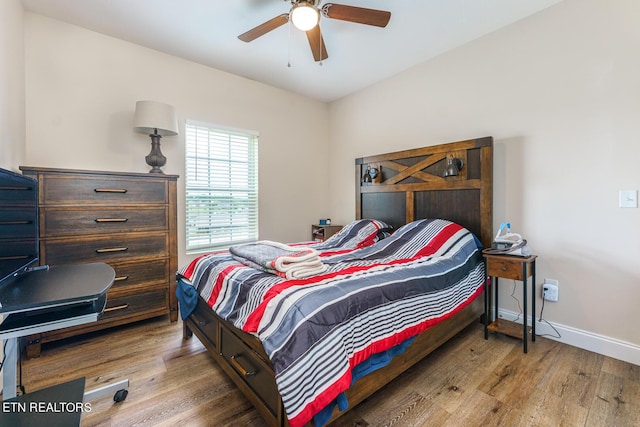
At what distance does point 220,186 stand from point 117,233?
4.10 feet

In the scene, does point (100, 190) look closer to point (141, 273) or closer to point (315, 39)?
point (141, 273)

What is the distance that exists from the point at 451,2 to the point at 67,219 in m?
3.45

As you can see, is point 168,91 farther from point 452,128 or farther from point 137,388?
point 452,128

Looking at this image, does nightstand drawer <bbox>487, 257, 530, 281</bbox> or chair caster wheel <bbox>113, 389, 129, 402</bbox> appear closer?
chair caster wheel <bbox>113, 389, 129, 402</bbox>

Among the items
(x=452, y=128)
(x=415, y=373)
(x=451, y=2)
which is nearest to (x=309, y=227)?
(x=452, y=128)

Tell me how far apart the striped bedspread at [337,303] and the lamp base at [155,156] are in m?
1.17

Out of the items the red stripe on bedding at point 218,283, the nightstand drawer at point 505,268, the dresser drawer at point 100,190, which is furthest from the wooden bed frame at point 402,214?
the dresser drawer at point 100,190

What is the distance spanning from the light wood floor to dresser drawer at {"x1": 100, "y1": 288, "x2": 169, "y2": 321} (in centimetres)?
21

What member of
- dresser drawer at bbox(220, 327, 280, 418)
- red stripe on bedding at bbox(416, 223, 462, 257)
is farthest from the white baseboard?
dresser drawer at bbox(220, 327, 280, 418)

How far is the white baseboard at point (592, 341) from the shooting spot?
1984 millimetres

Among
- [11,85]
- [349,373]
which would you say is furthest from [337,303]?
[11,85]

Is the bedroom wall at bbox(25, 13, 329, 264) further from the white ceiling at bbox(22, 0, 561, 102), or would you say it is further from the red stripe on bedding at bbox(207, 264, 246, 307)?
the red stripe on bedding at bbox(207, 264, 246, 307)

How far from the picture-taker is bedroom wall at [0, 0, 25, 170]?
181cm

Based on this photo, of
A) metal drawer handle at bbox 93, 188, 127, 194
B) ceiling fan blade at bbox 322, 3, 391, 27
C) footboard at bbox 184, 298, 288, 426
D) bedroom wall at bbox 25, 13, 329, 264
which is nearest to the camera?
footboard at bbox 184, 298, 288, 426
